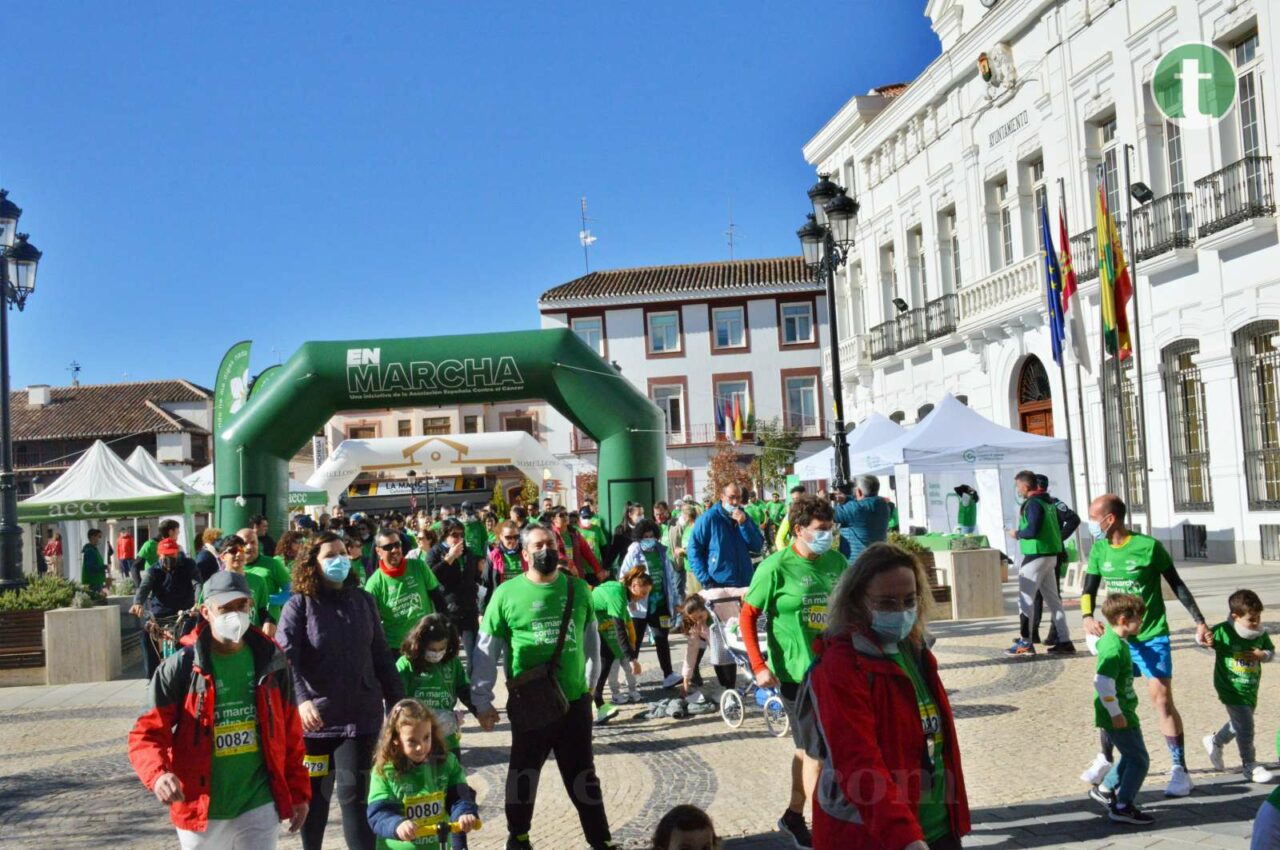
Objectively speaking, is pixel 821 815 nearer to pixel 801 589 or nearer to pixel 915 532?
pixel 801 589

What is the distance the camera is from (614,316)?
53.4 metres

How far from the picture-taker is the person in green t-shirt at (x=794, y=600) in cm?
635

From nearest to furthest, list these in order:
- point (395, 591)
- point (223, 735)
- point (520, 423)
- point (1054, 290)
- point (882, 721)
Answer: point (882, 721), point (223, 735), point (395, 591), point (1054, 290), point (520, 423)

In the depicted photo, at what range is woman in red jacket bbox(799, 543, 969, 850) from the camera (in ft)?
10.4

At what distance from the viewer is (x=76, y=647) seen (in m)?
13.7

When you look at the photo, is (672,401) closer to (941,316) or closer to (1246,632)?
(941,316)

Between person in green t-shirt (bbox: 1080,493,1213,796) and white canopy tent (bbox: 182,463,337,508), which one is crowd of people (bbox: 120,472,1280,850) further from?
white canopy tent (bbox: 182,463,337,508)

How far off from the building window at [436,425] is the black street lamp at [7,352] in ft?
160

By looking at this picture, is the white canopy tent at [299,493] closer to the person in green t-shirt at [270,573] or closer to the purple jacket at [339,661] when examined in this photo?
the person in green t-shirt at [270,573]

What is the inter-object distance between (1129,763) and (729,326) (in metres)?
47.8

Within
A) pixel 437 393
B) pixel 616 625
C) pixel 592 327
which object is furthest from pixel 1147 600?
pixel 592 327

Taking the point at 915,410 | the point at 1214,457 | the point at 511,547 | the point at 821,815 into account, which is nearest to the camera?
the point at 821,815

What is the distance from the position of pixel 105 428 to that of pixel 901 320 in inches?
1809

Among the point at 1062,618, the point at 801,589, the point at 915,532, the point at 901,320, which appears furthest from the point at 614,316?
the point at 801,589
